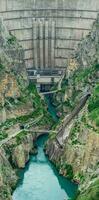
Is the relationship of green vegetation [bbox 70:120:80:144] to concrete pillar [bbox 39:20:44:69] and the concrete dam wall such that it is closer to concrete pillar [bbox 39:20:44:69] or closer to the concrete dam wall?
the concrete dam wall

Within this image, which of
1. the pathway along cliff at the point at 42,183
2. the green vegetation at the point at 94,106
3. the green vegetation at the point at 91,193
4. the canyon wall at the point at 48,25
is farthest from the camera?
the canyon wall at the point at 48,25

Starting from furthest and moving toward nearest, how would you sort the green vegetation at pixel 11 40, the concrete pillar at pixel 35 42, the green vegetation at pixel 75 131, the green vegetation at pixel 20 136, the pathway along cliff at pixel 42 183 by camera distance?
the concrete pillar at pixel 35 42 < the green vegetation at pixel 11 40 < the green vegetation at pixel 20 136 < the green vegetation at pixel 75 131 < the pathway along cliff at pixel 42 183

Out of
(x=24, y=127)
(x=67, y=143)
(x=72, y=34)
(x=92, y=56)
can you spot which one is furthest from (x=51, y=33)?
(x=67, y=143)

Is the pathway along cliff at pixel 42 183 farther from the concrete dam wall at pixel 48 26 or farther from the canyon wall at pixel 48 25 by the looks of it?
the canyon wall at pixel 48 25

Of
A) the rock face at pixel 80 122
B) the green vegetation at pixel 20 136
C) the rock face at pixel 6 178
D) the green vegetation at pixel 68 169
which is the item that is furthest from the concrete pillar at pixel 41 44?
the green vegetation at pixel 68 169

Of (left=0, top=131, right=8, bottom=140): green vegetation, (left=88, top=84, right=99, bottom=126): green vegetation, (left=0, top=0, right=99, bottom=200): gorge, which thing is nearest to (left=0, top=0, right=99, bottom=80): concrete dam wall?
(left=0, top=0, right=99, bottom=200): gorge

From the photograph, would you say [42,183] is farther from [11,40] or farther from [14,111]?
[11,40]

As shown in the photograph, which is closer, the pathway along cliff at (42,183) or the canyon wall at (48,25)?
the pathway along cliff at (42,183)
